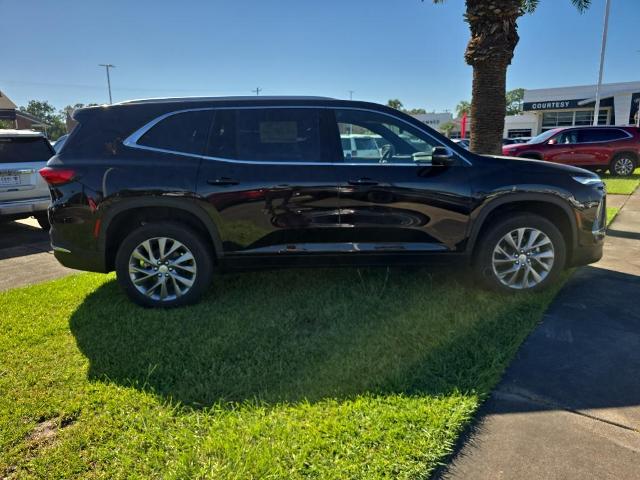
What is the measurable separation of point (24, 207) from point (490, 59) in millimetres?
7686

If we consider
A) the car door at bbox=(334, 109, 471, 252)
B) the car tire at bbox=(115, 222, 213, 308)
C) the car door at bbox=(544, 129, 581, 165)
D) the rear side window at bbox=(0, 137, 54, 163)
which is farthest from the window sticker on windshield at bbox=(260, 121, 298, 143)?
the car door at bbox=(544, 129, 581, 165)

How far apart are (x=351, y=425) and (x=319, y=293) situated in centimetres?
206

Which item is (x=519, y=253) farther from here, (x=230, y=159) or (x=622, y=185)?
(x=622, y=185)

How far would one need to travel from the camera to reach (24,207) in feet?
24.1

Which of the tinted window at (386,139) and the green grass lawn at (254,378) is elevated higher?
the tinted window at (386,139)

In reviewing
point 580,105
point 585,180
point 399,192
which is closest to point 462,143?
point 585,180

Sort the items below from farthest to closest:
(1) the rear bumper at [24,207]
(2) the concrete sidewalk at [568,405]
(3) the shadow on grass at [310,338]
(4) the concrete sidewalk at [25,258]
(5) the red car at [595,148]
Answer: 1. (5) the red car at [595,148]
2. (1) the rear bumper at [24,207]
3. (4) the concrete sidewalk at [25,258]
4. (3) the shadow on grass at [310,338]
5. (2) the concrete sidewalk at [568,405]

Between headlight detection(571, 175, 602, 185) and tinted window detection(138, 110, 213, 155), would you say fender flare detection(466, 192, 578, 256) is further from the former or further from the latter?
tinted window detection(138, 110, 213, 155)

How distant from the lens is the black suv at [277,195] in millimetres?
3992

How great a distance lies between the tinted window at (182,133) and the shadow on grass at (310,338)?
1.45 m

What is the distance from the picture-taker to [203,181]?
398 centimetres

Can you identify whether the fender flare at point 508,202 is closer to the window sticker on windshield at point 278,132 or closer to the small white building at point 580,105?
the window sticker on windshield at point 278,132

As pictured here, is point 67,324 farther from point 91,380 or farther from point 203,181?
point 203,181

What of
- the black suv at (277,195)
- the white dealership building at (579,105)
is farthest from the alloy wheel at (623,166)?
the white dealership building at (579,105)
